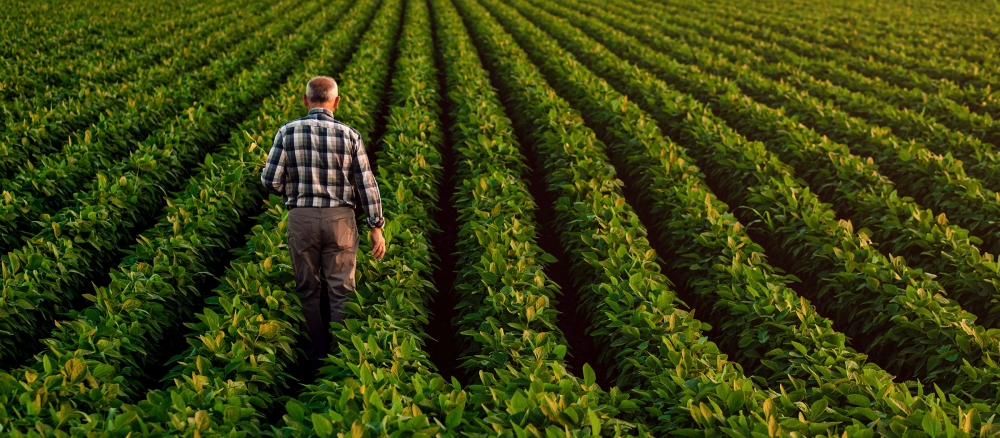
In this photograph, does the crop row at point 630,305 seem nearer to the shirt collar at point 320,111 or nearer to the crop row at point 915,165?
the shirt collar at point 320,111

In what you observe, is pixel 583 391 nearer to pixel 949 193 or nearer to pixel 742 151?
pixel 742 151

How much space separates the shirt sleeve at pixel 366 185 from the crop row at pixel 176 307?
878mm

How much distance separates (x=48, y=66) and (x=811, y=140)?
14768mm

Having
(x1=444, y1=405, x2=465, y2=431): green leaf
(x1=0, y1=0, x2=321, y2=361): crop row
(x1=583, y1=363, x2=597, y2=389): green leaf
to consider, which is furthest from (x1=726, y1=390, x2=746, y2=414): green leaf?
(x1=0, y1=0, x2=321, y2=361): crop row

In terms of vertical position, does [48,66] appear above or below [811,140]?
below

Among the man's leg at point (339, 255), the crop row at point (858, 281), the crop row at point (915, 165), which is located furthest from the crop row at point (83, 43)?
the crop row at point (915, 165)

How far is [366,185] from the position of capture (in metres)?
5.00

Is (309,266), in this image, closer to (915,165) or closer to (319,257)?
(319,257)

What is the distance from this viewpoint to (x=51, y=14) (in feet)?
73.3

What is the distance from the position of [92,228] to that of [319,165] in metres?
2.67

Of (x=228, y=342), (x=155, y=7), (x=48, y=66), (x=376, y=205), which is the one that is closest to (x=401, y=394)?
(x=228, y=342)

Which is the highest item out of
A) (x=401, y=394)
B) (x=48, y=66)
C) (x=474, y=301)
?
(x=401, y=394)

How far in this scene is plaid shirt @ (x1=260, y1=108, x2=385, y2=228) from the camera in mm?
4844

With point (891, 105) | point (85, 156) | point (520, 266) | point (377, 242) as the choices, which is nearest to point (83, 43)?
point (85, 156)
